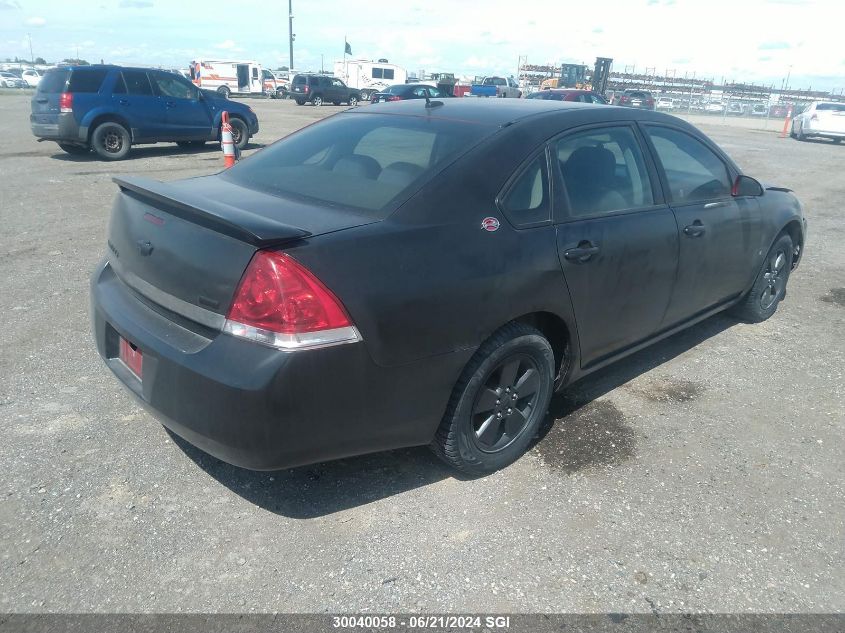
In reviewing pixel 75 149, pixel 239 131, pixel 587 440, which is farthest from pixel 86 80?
pixel 587 440

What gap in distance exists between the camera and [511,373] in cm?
300

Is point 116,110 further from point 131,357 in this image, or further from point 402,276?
point 402,276

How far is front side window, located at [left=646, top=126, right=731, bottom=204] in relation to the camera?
380 centimetres

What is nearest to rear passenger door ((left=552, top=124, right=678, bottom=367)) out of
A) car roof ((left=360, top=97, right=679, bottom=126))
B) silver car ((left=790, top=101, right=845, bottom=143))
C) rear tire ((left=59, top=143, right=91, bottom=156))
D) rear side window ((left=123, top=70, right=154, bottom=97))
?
car roof ((left=360, top=97, right=679, bottom=126))

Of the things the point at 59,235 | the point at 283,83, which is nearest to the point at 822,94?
the point at 283,83

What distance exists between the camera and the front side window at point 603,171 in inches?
125

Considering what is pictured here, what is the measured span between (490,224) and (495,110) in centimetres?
92

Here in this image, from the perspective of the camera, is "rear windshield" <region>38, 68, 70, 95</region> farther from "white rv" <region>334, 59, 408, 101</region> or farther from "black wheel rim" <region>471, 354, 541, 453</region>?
"white rv" <region>334, 59, 408, 101</region>

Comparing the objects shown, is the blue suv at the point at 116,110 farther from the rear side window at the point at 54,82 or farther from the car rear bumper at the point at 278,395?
the car rear bumper at the point at 278,395

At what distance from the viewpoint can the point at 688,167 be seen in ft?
13.2

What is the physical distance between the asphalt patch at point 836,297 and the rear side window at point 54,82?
1277cm

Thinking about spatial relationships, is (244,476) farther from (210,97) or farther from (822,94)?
(822,94)

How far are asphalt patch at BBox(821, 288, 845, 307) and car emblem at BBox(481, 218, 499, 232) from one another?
4.53 meters

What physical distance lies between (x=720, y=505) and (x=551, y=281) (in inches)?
49.7
